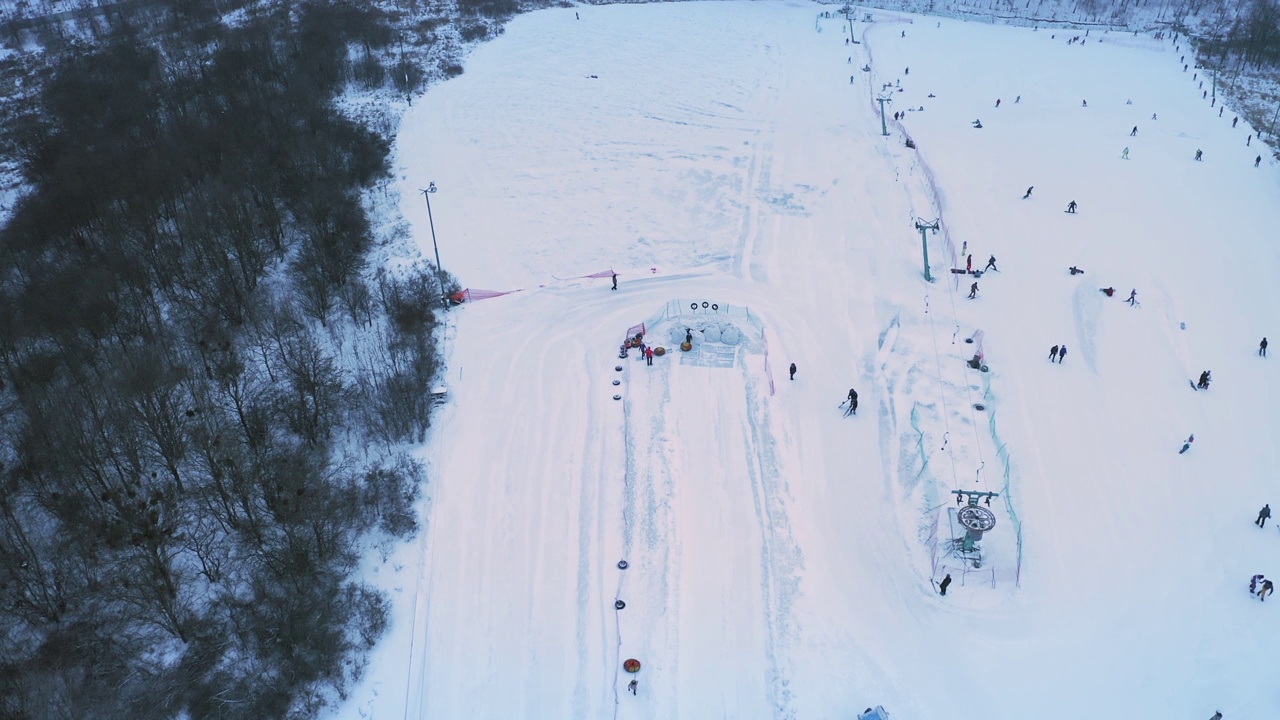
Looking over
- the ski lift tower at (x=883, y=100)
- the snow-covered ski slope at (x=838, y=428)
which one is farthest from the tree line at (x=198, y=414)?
the ski lift tower at (x=883, y=100)

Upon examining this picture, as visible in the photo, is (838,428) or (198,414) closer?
(198,414)

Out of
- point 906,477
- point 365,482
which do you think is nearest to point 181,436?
point 365,482

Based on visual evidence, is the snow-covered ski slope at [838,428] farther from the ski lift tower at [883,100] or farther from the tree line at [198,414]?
the tree line at [198,414]

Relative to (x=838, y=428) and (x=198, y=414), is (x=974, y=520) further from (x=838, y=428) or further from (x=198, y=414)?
(x=198, y=414)

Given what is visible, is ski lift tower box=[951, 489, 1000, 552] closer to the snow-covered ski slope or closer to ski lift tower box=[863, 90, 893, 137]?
the snow-covered ski slope

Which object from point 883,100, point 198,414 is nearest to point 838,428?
point 198,414

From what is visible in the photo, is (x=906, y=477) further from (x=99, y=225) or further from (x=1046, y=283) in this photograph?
(x=99, y=225)
